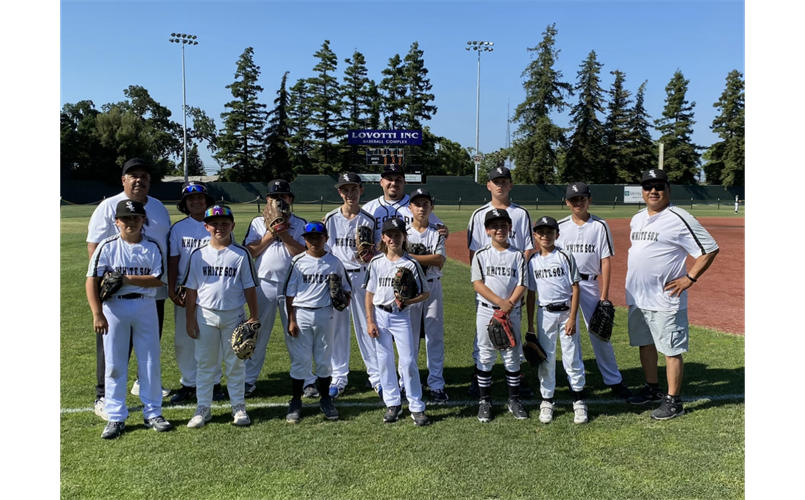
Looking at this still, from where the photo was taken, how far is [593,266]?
5.33m

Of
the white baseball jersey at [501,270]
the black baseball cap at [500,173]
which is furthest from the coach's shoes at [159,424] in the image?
the black baseball cap at [500,173]

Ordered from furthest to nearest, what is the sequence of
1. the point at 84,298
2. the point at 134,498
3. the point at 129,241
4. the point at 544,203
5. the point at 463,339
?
the point at 544,203 < the point at 84,298 < the point at 463,339 < the point at 129,241 < the point at 134,498

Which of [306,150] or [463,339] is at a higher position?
[306,150]

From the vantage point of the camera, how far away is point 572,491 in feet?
11.5

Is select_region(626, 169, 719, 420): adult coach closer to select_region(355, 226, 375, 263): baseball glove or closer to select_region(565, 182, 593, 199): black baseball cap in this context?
select_region(565, 182, 593, 199): black baseball cap

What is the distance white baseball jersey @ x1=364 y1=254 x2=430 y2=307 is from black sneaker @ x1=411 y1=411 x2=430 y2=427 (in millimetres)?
998

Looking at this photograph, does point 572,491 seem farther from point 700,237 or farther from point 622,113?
point 622,113

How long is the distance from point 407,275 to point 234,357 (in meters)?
1.71

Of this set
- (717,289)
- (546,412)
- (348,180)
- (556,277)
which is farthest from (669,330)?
(717,289)

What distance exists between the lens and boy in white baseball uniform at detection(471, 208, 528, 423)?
490cm

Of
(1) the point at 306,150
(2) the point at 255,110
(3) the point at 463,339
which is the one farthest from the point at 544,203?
(3) the point at 463,339

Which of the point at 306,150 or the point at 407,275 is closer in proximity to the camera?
the point at 407,275

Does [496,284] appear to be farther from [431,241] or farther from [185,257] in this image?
[185,257]

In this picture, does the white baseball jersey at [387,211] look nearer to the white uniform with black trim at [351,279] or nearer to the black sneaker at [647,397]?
the white uniform with black trim at [351,279]
